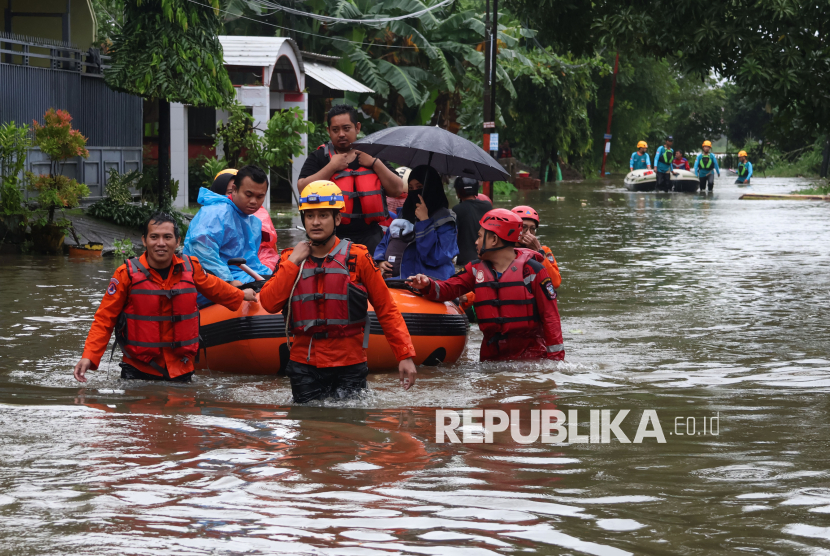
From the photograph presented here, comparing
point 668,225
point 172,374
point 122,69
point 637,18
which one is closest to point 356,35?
point 668,225

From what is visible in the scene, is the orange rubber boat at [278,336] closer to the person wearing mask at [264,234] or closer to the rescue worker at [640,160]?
the person wearing mask at [264,234]

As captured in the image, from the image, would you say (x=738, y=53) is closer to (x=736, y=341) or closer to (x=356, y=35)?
(x=736, y=341)

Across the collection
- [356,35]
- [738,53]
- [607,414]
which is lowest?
[607,414]

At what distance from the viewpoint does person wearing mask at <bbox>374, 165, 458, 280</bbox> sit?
9.15 metres

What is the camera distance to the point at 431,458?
18.7 ft

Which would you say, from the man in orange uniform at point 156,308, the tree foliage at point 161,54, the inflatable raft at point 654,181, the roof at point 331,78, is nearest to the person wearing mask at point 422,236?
the man in orange uniform at point 156,308

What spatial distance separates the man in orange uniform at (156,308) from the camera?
278 inches

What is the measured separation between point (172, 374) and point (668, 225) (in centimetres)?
1934

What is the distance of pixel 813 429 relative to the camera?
6535 mm

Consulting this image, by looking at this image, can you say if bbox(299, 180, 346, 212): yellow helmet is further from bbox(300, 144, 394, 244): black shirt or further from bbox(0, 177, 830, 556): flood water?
bbox(300, 144, 394, 244): black shirt

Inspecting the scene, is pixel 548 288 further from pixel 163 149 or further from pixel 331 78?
pixel 331 78

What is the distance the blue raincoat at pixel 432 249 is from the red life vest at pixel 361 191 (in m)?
0.39

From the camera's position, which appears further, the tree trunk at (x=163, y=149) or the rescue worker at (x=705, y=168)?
the rescue worker at (x=705, y=168)

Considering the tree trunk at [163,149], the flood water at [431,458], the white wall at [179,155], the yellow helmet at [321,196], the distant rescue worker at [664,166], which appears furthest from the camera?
the distant rescue worker at [664,166]
